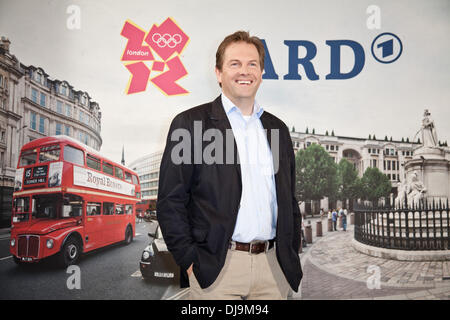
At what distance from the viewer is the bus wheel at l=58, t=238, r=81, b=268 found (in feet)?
11.9

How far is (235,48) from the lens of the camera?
215 centimetres

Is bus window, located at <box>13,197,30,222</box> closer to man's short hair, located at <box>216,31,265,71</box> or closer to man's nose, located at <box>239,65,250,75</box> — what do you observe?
man's short hair, located at <box>216,31,265,71</box>

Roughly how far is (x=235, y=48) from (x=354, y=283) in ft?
11.1

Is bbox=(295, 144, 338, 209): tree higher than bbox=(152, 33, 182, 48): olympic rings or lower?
lower

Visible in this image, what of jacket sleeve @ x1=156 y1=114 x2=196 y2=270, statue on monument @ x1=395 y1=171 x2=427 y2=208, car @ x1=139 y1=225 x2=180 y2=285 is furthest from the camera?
statue on monument @ x1=395 y1=171 x2=427 y2=208

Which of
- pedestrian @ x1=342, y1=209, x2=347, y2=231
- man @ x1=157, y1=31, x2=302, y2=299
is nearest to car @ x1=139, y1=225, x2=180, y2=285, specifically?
man @ x1=157, y1=31, x2=302, y2=299

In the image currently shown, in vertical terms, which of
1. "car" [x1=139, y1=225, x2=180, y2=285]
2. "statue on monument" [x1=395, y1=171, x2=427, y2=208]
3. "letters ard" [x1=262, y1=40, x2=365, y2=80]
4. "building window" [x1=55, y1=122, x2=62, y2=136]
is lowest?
"car" [x1=139, y1=225, x2=180, y2=285]

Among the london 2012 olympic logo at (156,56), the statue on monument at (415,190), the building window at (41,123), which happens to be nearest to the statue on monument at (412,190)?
the statue on monument at (415,190)

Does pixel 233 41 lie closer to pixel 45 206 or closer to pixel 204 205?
pixel 204 205

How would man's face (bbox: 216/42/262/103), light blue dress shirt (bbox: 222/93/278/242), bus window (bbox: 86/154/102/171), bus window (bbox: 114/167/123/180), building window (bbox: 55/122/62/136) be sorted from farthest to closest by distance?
bus window (bbox: 114/167/123/180), building window (bbox: 55/122/62/136), bus window (bbox: 86/154/102/171), man's face (bbox: 216/42/262/103), light blue dress shirt (bbox: 222/93/278/242)

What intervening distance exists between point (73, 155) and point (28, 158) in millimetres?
637

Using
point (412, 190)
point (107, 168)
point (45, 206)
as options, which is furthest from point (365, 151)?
point (45, 206)

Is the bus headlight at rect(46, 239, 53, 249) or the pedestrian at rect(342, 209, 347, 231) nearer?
the bus headlight at rect(46, 239, 53, 249)
